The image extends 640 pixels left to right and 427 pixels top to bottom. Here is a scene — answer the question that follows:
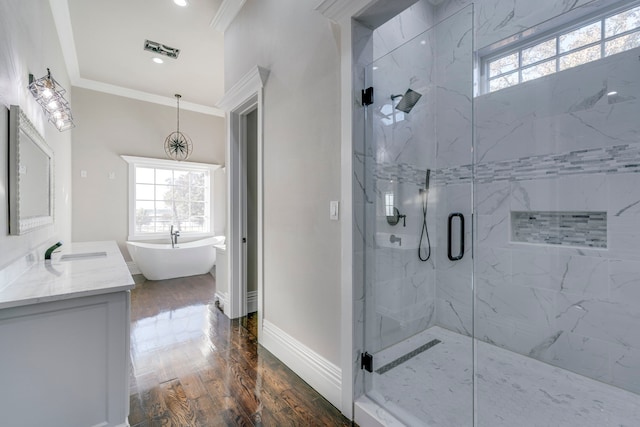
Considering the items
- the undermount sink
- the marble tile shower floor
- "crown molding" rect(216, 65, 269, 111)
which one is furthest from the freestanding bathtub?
the marble tile shower floor

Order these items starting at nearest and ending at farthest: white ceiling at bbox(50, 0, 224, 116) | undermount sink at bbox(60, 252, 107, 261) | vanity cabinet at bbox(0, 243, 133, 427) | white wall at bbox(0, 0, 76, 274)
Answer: vanity cabinet at bbox(0, 243, 133, 427) → white wall at bbox(0, 0, 76, 274) → undermount sink at bbox(60, 252, 107, 261) → white ceiling at bbox(50, 0, 224, 116)

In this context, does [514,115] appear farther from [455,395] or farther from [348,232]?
[455,395]

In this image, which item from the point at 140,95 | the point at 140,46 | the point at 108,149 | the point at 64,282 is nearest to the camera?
the point at 64,282

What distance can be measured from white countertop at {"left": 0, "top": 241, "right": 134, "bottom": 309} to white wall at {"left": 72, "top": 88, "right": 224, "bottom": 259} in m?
3.49

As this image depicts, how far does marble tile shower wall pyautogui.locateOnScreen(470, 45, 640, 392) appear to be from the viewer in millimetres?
1921

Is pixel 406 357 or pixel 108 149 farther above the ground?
pixel 108 149

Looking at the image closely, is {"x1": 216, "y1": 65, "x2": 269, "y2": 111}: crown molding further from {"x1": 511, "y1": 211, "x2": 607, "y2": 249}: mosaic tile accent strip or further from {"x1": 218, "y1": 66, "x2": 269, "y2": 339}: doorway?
{"x1": 511, "y1": 211, "x2": 607, "y2": 249}: mosaic tile accent strip

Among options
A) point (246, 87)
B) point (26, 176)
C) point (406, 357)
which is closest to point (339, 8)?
point (246, 87)

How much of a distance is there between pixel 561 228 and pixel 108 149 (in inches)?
246

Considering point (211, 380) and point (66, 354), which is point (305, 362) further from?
point (66, 354)

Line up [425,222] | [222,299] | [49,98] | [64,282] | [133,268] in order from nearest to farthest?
[64,282] < [49,98] < [425,222] < [222,299] < [133,268]

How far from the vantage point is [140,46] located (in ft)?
12.4


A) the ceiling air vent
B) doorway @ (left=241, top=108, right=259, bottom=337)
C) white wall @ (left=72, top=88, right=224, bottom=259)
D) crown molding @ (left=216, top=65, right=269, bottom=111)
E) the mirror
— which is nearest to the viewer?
the mirror

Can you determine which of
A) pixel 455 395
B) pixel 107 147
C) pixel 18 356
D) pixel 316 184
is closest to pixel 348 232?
pixel 316 184
